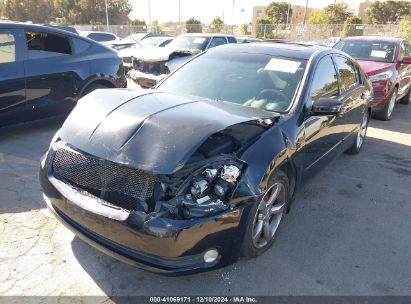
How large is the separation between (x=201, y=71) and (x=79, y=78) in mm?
2761

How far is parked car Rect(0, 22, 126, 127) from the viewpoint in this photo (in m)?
5.16

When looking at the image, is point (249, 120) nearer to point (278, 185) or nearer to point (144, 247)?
point (278, 185)

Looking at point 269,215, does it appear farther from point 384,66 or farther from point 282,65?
point 384,66

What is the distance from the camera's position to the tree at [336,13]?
58.9 meters

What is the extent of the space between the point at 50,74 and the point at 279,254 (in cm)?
427

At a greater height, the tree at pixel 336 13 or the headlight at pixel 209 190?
the tree at pixel 336 13

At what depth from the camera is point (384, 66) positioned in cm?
806

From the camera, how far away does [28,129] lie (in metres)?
6.07

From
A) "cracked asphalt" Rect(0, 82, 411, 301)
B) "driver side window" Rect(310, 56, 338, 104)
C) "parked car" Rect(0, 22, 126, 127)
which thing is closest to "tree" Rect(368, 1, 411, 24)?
"parked car" Rect(0, 22, 126, 127)

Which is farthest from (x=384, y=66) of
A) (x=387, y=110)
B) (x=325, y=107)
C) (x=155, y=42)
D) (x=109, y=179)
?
(x=155, y=42)

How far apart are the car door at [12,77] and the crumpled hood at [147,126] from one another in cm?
253

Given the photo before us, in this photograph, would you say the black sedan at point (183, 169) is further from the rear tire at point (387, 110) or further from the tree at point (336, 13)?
the tree at point (336, 13)

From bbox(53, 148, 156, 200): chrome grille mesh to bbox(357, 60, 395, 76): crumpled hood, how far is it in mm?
6843

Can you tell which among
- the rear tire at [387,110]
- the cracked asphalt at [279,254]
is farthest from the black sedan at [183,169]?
the rear tire at [387,110]
